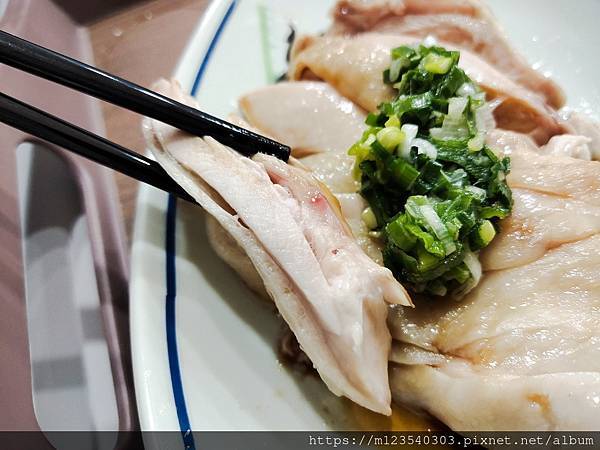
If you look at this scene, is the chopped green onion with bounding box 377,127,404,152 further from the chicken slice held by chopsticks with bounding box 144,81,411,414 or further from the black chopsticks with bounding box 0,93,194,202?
the black chopsticks with bounding box 0,93,194,202

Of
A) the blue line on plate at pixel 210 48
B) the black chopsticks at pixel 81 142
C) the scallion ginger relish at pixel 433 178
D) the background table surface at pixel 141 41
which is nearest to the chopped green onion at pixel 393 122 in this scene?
the scallion ginger relish at pixel 433 178

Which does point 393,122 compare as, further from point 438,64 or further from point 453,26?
point 453,26

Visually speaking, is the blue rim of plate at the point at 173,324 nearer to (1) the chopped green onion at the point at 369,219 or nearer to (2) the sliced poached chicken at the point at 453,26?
(1) the chopped green onion at the point at 369,219

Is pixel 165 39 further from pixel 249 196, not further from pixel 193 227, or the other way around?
pixel 249 196

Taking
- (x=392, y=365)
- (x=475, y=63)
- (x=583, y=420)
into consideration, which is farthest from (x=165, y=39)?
(x=583, y=420)

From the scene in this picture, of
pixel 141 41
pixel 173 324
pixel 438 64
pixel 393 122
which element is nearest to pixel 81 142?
pixel 173 324

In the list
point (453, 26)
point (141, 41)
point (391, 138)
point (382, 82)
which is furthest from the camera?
point (141, 41)

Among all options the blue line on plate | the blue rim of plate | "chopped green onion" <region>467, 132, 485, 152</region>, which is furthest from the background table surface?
"chopped green onion" <region>467, 132, 485, 152</region>
